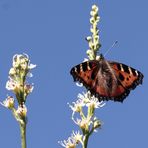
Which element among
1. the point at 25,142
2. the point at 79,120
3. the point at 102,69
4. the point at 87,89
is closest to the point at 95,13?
the point at 102,69

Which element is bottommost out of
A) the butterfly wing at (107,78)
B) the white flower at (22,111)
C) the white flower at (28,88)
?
the white flower at (22,111)

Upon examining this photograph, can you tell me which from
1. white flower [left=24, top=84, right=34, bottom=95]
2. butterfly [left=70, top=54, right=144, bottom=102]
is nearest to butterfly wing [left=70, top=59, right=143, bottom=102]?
butterfly [left=70, top=54, right=144, bottom=102]

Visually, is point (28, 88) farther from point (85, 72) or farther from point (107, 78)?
point (107, 78)

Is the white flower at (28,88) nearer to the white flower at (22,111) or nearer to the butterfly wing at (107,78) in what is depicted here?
the white flower at (22,111)

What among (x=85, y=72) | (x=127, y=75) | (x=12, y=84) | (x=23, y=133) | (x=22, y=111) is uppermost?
(x=127, y=75)

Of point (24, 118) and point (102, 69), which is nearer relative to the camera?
point (24, 118)

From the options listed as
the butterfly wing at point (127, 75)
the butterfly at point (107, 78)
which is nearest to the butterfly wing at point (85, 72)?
the butterfly at point (107, 78)

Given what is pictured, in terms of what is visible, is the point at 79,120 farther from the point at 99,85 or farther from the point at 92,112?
the point at 99,85

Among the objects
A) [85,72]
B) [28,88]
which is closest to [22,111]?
[28,88]

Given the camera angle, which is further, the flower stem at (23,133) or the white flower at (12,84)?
the white flower at (12,84)
